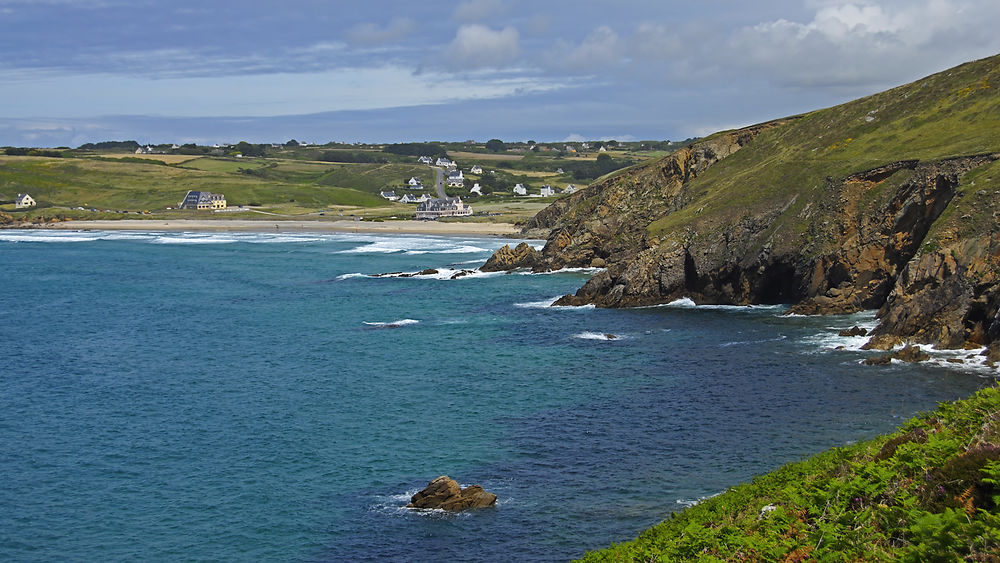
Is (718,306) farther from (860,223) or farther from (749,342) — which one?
(749,342)

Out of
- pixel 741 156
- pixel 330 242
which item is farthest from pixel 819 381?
pixel 330 242

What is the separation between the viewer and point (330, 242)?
155750mm

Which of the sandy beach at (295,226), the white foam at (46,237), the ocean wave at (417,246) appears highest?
the sandy beach at (295,226)

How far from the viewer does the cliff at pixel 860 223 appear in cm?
5453

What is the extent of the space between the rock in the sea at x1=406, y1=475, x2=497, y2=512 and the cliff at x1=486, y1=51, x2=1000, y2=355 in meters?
32.2

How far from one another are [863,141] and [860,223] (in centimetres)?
1670

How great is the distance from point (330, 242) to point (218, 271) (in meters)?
43.4

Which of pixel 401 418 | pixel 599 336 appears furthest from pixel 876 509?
pixel 599 336

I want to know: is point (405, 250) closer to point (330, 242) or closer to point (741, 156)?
point (330, 242)

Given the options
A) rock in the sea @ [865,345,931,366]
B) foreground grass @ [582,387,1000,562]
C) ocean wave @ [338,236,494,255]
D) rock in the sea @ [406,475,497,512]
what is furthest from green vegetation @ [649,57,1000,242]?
foreground grass @ [582,387,1000,562]

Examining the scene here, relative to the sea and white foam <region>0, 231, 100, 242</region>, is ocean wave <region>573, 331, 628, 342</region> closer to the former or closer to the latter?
the sea

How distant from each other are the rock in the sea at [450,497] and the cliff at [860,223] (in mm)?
32189

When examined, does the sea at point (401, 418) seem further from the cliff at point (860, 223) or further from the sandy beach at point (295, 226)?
the sandy beach at point (295, 226)

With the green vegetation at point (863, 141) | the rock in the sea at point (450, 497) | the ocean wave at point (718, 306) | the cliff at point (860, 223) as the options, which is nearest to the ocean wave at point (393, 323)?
the cliff at point (860, 223)
